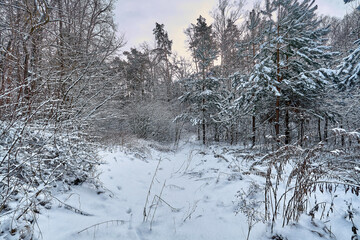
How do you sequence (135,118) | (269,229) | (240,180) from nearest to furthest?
(269,229) → (240,180) → (135,118)

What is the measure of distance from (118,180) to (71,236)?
1923 mm

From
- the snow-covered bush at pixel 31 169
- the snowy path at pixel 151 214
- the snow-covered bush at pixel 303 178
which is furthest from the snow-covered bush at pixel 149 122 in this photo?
the snow-covered bush at pixel 303 178

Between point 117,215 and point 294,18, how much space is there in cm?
875

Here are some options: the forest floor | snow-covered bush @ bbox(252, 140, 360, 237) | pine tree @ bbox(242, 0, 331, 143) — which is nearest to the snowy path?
the forest floor

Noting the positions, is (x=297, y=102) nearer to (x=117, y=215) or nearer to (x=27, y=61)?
(x=117, y=215)

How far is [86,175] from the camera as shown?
8.86 ft

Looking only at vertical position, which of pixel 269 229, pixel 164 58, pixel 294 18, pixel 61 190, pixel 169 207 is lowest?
pixel 169 207

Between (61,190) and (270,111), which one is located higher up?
(270,111)

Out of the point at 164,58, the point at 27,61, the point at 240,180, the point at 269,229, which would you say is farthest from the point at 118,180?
the point at 164,58

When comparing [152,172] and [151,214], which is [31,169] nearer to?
[151,214]

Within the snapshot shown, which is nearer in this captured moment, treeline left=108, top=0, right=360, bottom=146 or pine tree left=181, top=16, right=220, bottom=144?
treeline left=108, top=0, right=360, bottom=146

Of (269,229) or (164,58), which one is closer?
(269,229)

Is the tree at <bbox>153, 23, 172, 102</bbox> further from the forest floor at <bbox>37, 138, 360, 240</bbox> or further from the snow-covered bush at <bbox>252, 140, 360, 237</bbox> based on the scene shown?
the snow-covered bush at <bbox>252, 140, 360, 237</bbox>

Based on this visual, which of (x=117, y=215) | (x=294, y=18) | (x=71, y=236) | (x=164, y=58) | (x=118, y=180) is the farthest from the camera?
(x=164, y=58)
